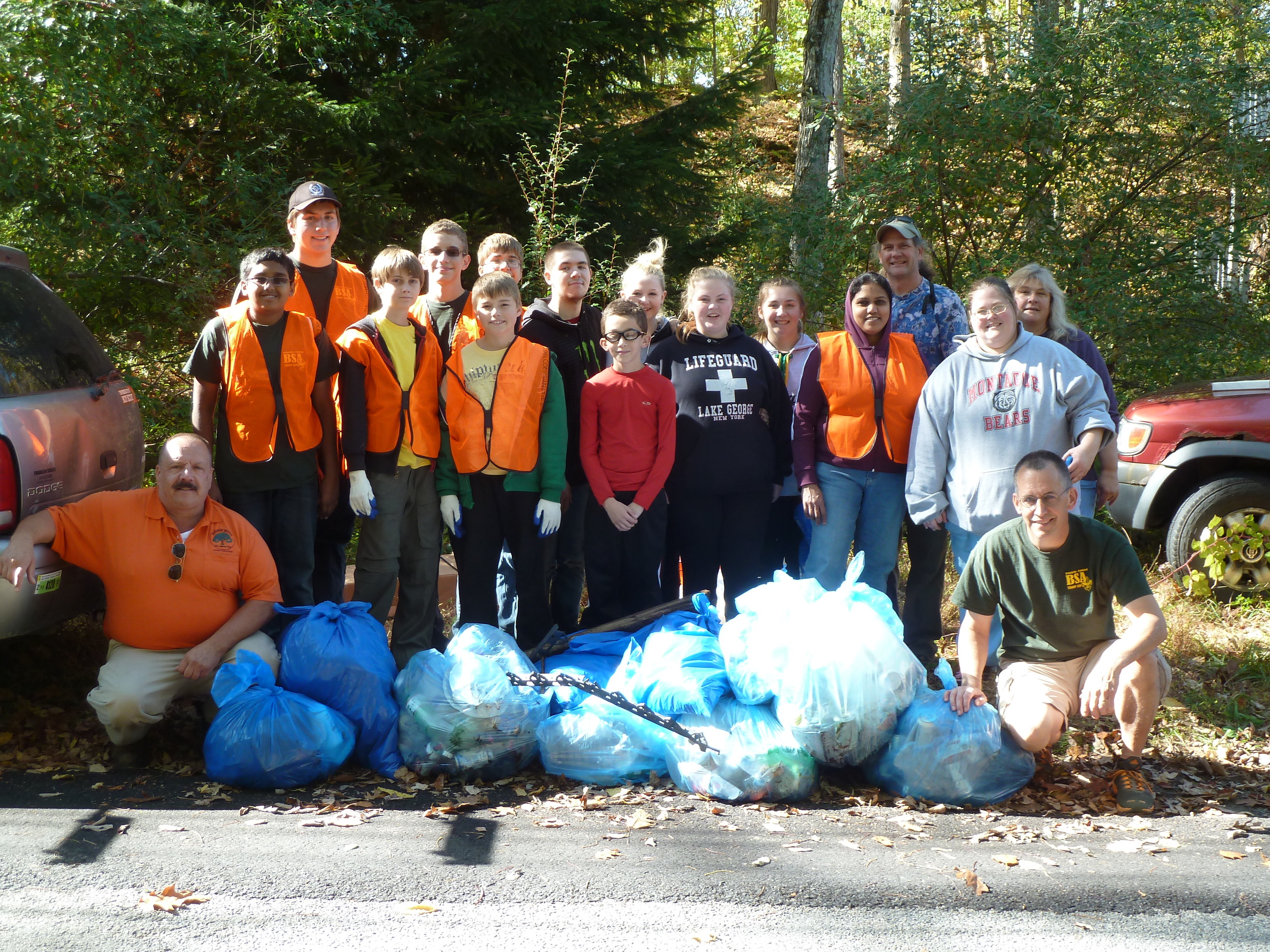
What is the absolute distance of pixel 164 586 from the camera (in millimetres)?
4137

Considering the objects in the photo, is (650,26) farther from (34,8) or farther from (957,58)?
(34,8)

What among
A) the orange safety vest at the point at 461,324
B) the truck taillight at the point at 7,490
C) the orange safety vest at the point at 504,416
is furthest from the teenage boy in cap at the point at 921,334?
the truck taillight at the point at 7,490

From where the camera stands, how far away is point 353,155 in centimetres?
859

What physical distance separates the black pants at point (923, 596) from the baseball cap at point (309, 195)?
10.6ft

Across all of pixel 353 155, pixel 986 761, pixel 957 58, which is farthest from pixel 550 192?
pixel 986 761

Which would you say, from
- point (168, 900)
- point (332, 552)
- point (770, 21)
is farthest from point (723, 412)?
point (770, 21)

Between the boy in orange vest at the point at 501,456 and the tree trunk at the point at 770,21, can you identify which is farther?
the tree trunk at the point at 770,21

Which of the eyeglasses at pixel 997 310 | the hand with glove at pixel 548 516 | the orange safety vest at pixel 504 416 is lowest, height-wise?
the hand with glove at pixel 548 516

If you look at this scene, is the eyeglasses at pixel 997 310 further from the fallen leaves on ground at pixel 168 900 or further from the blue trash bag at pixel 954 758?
the fallen leaves on ground at pixel 168 900

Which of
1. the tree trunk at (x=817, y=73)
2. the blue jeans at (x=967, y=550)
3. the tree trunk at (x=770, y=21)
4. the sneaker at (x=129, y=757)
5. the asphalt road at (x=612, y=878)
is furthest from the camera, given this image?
the tree trunk at (x=770, y=21)

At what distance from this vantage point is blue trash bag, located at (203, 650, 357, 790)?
3840 mm

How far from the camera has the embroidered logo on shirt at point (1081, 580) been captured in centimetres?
394

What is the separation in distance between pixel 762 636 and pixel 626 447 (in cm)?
130

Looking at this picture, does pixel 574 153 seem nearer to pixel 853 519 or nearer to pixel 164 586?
pixel 853 519
